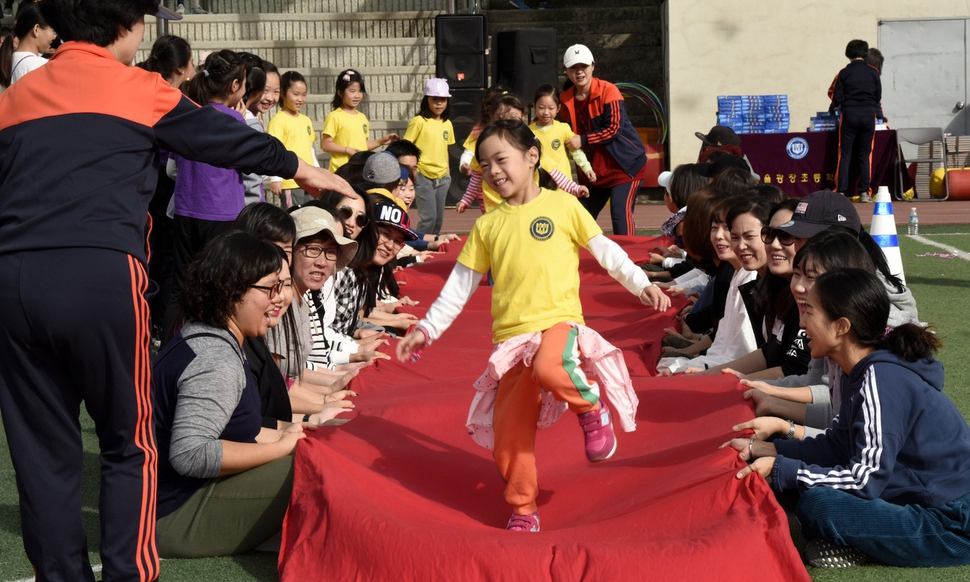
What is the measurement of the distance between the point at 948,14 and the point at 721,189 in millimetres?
13698

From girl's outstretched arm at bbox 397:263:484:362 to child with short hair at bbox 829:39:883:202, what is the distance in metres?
12.8

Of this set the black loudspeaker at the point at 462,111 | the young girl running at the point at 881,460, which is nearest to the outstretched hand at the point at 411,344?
the young girl running at the point at 881,460

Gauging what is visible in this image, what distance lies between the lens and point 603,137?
36.5 feet

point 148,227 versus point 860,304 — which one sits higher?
point 148,227

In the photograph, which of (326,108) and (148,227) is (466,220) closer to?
(326,108)

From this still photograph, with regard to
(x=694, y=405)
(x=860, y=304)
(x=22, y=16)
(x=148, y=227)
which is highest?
(x=22, y=16)

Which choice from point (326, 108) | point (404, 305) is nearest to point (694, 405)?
point (404, 305)

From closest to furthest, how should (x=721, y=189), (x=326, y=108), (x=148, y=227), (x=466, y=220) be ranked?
(x=148, y=227), (x=721, y=189), (x=466, y=220), (x=326, y=108)

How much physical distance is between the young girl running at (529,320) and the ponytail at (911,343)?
0.76 metres

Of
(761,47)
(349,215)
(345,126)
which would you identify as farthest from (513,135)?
(761,47)

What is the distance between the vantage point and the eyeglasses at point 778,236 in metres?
5.21

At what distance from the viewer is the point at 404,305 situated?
8.33 metres

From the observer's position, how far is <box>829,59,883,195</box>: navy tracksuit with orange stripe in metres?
16.5

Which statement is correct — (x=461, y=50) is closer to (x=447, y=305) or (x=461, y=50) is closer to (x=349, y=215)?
(x=349, y=215)
